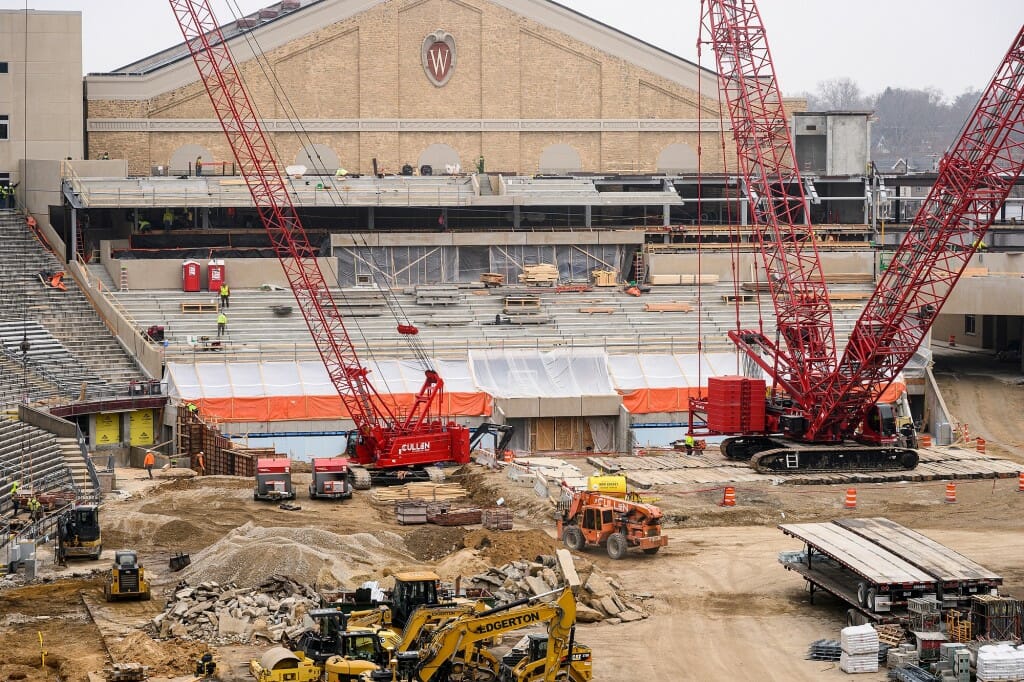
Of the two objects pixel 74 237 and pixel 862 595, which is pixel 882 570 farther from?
pixel 74 237

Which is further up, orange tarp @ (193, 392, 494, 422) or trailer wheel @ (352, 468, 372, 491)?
orange tarp @ (193, 392, 494, 422)

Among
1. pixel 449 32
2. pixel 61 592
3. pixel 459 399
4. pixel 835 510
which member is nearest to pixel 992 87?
pixel 835 510

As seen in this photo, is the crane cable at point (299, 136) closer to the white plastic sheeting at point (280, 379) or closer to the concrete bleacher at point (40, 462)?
the white plastic sheeting at point (280, 379)

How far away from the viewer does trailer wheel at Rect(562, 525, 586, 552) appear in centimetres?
4344

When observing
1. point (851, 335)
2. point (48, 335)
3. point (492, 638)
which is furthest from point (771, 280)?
point (492, 638)

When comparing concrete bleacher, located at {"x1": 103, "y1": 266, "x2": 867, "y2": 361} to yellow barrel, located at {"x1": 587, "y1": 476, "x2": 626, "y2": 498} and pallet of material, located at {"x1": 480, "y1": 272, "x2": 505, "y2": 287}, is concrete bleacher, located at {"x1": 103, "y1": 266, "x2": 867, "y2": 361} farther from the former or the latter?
yellow barrel, located at {"x1": 587, "y1": 476, "x2": 626, "y2": 498}

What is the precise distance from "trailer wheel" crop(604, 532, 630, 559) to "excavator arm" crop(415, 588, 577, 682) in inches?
526

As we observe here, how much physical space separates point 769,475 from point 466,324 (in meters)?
19.0

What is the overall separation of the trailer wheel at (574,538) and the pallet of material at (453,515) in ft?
13.9

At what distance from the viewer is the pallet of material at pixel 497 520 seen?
1797 inches

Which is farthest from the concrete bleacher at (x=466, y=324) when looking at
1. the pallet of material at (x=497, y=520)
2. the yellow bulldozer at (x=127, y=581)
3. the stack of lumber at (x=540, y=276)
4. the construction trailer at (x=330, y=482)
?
the yellow bulldozer at (x=127, y=581)

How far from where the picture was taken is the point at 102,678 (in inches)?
1208

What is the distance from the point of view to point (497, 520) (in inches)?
1809

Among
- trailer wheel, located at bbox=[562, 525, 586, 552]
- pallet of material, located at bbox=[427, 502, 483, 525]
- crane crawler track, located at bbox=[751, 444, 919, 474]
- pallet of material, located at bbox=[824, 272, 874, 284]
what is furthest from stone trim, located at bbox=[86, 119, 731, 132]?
trailer wheel, located at bbox=[562, 525, 586, 552]
